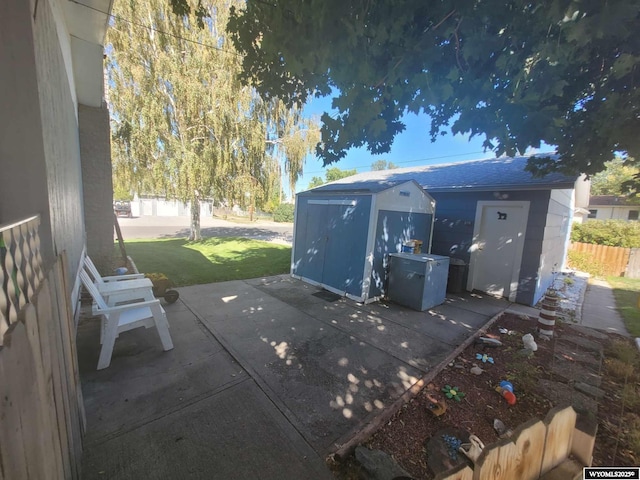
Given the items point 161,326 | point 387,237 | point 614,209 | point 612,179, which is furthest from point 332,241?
point 612,179

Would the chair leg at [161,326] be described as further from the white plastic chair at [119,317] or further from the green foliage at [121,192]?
the green foliage at [121,192]

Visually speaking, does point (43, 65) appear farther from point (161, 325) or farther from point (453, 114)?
point (453, 114)

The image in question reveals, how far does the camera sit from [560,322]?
17.7 feet

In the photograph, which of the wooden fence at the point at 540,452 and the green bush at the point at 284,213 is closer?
the wooden fence at the point at 540,452

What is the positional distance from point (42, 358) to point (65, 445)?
761 millimetres

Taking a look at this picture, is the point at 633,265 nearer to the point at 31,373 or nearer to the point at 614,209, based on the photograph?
the point at 31,373

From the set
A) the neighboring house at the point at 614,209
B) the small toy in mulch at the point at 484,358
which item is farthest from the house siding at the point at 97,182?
the neighboring house at the point at 614,209

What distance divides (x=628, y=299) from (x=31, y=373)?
39.5 feet

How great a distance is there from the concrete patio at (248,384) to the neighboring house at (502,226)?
2.44 metres

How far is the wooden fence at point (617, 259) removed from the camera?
10812mm

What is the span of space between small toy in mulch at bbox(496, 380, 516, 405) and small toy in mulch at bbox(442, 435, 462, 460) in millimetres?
1041

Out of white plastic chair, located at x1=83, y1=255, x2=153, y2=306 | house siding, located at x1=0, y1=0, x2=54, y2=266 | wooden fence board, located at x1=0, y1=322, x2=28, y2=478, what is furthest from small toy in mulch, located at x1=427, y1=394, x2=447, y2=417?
white plastic chair, located at x1=83, y1=255, x2=153, y2=306

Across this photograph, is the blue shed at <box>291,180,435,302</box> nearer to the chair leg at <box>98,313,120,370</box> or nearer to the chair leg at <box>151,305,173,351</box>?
the chair leg at <box>151,305,173,351</box>

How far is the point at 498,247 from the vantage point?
7.05 metres
